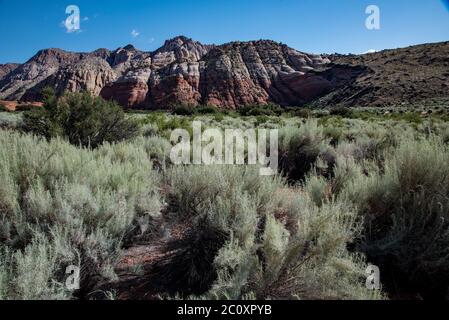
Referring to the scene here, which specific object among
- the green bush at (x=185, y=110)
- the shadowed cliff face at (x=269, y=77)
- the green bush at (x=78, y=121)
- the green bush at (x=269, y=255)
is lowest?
the green bush at (x=269, y=255)

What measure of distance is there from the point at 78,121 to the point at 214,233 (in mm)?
6148

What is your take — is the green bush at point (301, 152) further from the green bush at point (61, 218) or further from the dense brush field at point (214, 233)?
the green bush at point (61, 218)

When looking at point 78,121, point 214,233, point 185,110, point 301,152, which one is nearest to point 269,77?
point 185,110

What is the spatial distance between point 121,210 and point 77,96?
6501 mm

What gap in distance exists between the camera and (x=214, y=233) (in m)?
2.98

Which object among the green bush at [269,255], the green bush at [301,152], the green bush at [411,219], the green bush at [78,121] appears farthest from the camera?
the green bush at [78,121]

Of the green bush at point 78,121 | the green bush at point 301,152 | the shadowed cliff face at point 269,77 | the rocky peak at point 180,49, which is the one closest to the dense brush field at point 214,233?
the green bush at point 301,152

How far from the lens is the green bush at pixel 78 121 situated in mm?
7434

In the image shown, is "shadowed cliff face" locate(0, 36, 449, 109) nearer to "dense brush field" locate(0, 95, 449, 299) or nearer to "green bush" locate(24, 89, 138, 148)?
"green bush" locate(24, 89, 138, 148)

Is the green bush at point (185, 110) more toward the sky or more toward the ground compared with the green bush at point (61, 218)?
more toward the sky

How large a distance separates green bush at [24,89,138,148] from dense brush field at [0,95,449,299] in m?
3.45

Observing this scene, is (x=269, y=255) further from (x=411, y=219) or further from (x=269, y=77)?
(x=269, y=77)

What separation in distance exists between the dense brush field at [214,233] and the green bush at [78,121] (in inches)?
136

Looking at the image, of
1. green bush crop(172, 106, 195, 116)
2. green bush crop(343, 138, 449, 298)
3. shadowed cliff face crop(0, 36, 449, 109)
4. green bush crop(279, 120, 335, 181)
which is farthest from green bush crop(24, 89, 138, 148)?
shadowed cliff face crop(0, 36, 449, 109)
